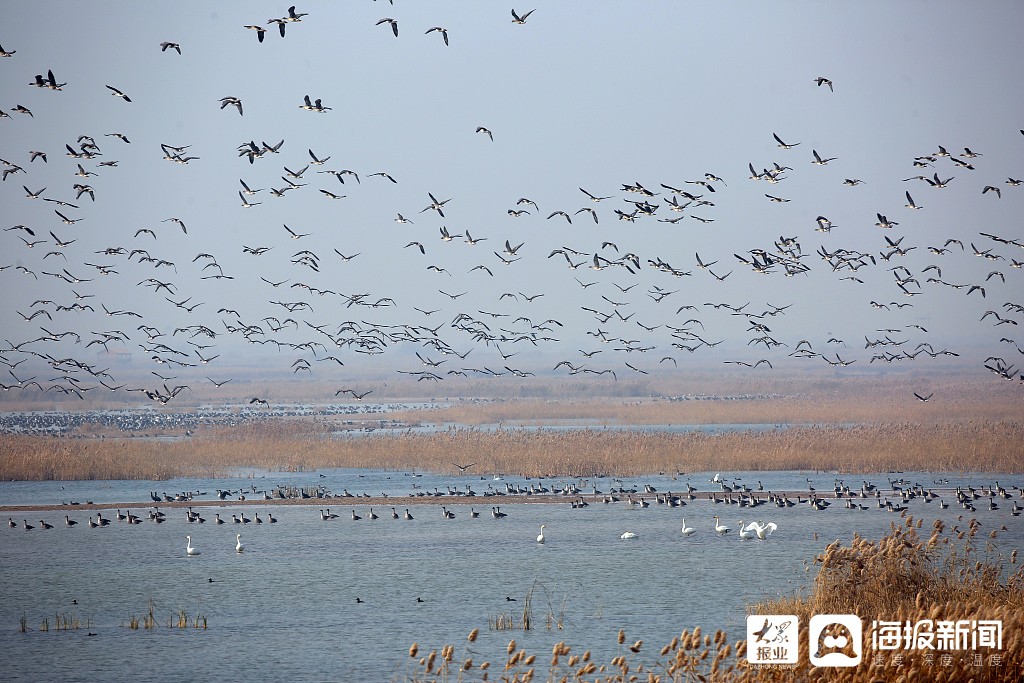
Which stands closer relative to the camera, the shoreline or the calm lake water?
the calm lake water

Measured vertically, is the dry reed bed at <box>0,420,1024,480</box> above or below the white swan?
above

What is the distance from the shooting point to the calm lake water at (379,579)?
23750 mm

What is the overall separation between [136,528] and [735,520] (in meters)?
19.3

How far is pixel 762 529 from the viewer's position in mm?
36406

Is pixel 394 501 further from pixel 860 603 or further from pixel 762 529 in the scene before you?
pixel 860 603

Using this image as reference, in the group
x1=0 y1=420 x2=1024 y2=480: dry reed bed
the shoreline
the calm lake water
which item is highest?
x1=0 y1=420 x2=1024 y2=480: dry reed bed

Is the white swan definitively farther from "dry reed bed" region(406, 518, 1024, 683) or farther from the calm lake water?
"dry reed bed" region(406, 518, 1024, 683)

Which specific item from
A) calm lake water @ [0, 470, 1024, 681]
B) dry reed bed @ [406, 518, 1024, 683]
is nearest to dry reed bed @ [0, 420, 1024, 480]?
calm lake water @ [0, 470, 1024, 681]

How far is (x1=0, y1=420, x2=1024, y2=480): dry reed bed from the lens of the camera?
172ft

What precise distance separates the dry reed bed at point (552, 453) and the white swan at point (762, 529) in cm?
1511

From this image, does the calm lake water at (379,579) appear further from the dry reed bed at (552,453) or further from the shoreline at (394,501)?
the dry reed bed at (552,453)

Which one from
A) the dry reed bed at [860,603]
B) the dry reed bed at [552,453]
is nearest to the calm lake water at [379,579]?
the dry reed bed at [860,603]

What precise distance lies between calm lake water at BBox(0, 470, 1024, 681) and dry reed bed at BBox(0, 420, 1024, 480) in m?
4.47

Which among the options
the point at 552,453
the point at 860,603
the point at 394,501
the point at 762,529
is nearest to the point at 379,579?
the point at 762,529
